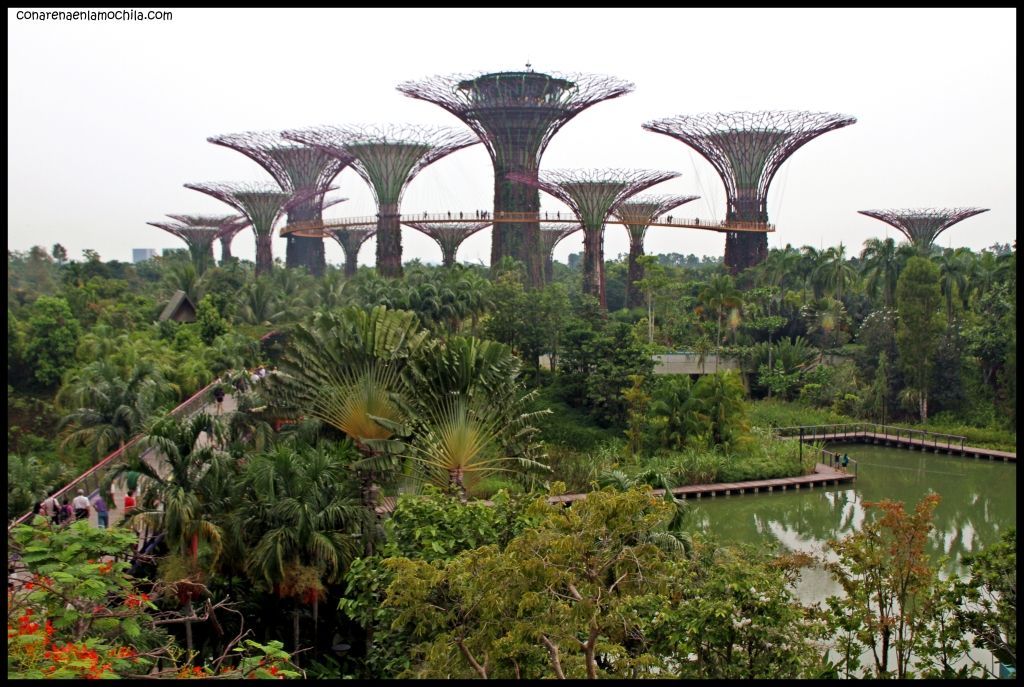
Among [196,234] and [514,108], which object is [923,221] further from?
[196,234]

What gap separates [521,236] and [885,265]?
12922 millimetres

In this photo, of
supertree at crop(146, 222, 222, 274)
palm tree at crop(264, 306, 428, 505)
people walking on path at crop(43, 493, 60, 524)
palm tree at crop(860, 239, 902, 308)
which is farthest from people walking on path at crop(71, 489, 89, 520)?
supertree at crop(146, 222, 222, 274)

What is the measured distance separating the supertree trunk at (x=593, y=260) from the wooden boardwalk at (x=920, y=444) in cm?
1264

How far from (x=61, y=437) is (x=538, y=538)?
50.9 feet

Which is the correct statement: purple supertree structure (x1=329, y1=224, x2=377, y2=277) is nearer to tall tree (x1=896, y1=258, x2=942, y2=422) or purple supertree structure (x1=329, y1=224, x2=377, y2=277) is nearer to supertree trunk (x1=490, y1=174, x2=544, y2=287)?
supertree trunk (x1=490, y1=174, x2=544, y2=287)


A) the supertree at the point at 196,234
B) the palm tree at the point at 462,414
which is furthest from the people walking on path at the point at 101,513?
the supertree at the point at 196,234

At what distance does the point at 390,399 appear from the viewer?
15844 millimetres

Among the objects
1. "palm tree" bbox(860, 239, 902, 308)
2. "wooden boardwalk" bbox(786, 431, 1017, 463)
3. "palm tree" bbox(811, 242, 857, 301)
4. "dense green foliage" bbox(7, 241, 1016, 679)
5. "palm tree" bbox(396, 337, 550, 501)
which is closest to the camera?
"dense green foliage" bbox(7, 241, 1016, 679)

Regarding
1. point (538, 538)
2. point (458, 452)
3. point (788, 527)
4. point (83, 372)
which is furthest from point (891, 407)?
Result: point (538, 538)

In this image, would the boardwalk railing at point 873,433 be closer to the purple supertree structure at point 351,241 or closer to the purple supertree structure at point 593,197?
the purple supertree structure at point 593,197

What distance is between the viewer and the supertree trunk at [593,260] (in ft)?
122

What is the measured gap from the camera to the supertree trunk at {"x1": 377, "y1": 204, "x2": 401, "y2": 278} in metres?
37.5

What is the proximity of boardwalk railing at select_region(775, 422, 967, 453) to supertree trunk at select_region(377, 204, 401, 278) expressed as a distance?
1793cm

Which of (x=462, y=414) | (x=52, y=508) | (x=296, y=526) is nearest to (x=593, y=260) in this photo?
(x=462, y=414)
